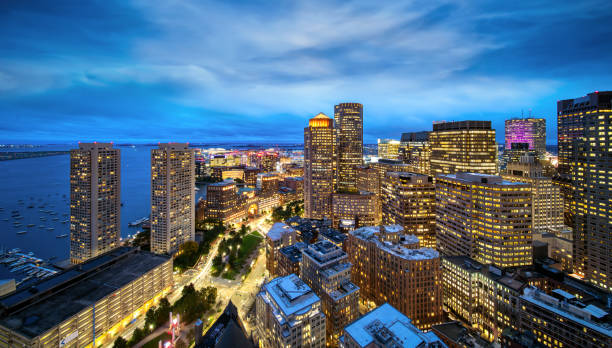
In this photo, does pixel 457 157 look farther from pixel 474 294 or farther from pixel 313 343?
pixel 313 343

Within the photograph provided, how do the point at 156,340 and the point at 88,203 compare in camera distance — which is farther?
the point at 88,203

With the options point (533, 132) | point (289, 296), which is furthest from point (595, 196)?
point (533, 132)

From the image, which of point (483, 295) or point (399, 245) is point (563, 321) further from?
point (399, 245)

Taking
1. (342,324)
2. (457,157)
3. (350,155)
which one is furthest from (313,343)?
(350,155)

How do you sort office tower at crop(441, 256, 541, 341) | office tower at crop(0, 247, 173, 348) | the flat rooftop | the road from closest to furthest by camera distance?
1. office tower at crop(0, 247, 173, 348)
2. the flat rooftop
3. office tower at crop(441, 256, 541, 341)
4. the road

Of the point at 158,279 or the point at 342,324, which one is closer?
the point at 342,324

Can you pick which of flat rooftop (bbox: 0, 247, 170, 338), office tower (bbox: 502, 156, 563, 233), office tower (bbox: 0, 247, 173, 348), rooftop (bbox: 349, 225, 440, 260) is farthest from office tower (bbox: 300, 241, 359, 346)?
office tower (bbox: 502, 156, 563, 233)

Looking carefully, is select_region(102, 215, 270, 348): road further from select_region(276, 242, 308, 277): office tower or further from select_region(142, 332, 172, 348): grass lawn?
select_region(276, 242, 308, 277): office tower
